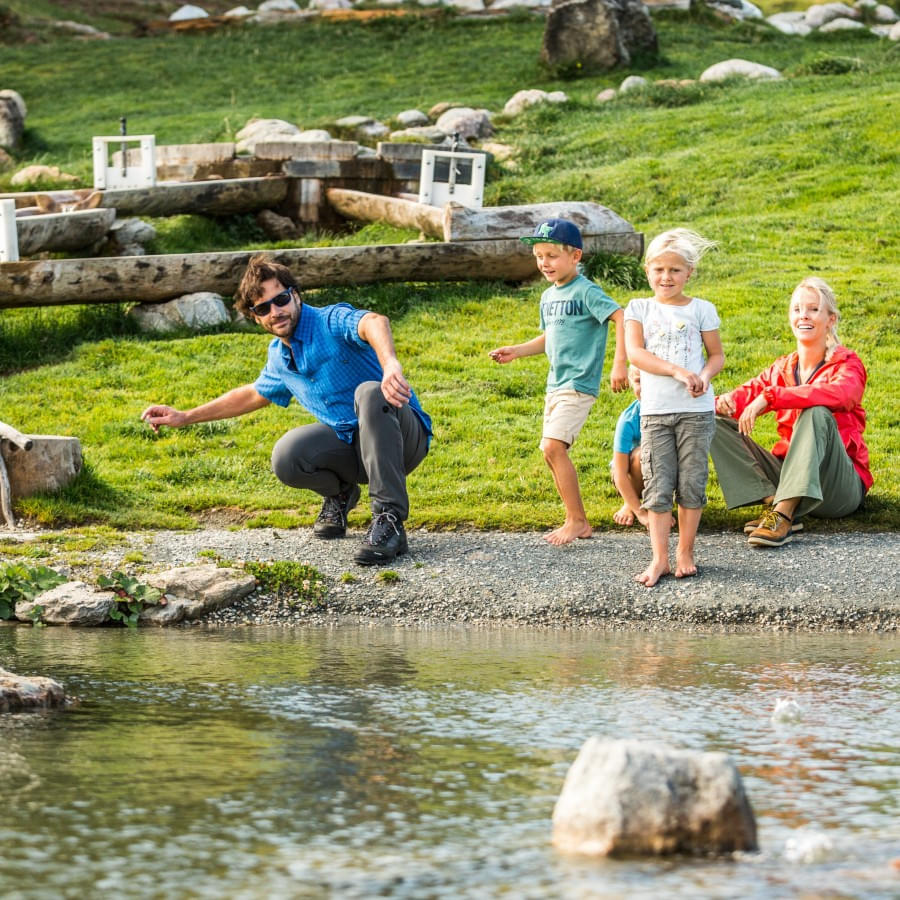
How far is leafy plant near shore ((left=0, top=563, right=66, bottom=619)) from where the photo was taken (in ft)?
23.5

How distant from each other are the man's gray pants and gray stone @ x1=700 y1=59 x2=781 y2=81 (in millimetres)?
17432

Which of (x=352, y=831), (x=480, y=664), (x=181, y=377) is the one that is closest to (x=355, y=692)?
(x=480, y=664)

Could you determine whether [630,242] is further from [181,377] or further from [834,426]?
[834,426]

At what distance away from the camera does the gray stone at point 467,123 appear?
22.1 m

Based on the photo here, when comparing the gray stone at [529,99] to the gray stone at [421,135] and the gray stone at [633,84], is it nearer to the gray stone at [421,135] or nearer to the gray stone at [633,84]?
the gray stone at [633,84]

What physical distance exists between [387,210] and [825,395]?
381 inches

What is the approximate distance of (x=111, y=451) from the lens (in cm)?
1042

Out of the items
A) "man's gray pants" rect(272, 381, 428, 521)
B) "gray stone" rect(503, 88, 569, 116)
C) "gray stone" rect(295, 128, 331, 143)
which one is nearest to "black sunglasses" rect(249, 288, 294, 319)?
"man's gray pants" rect(272, 381, 428, 521)

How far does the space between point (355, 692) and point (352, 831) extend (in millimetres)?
1659

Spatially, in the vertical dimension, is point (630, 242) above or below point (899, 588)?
above

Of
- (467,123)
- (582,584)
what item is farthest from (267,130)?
(582,584)

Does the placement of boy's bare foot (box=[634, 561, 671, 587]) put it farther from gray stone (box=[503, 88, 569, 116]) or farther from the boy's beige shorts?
gray stone (box=[503, 88, 569, 116])

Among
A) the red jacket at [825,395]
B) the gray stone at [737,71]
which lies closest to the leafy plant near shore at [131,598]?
the red jacket at [825,395]

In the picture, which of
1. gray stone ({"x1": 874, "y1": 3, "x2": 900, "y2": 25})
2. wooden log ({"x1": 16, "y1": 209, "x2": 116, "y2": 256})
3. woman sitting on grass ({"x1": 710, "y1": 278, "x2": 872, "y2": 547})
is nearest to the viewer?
woman sitting on grass ({"x1": 710, "y1": 278, "x2": 872, "y2": 547})
